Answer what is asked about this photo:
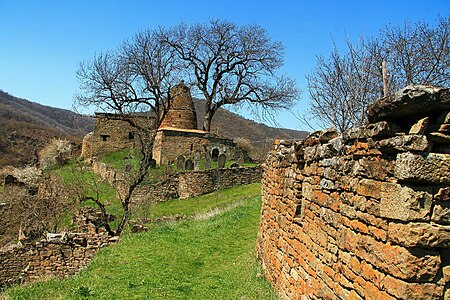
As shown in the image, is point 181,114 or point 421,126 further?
point 181,114

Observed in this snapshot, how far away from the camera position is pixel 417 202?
2.70 m

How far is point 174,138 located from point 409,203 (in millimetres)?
26203

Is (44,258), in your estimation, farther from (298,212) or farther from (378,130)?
(378,130)

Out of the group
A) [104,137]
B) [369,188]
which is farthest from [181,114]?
[369,188]

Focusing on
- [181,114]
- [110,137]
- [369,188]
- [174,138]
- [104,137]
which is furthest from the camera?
[110,137]

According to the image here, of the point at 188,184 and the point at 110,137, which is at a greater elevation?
the point at 110,137

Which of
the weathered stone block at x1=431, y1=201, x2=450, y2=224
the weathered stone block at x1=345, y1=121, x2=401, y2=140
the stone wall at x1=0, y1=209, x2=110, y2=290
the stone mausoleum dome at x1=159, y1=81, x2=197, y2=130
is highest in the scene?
the stone mausoleum dome at x1=159, y1=81, x2=197, y2=130

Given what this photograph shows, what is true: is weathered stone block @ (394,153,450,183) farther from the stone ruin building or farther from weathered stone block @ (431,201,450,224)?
the stone ruin building

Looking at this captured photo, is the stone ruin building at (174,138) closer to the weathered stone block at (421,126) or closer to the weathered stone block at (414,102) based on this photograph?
the weathered stone block at (414,102)

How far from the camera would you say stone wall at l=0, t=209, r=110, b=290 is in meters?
11.1

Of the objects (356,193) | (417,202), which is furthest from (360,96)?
(417,202)

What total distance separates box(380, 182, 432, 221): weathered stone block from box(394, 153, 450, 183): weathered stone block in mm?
84

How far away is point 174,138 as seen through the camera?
93.3 feet

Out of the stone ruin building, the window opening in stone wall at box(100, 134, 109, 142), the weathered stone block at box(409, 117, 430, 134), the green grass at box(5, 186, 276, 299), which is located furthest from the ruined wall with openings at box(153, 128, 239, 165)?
the weathered stone block at box(409, 117, 430, 134)
